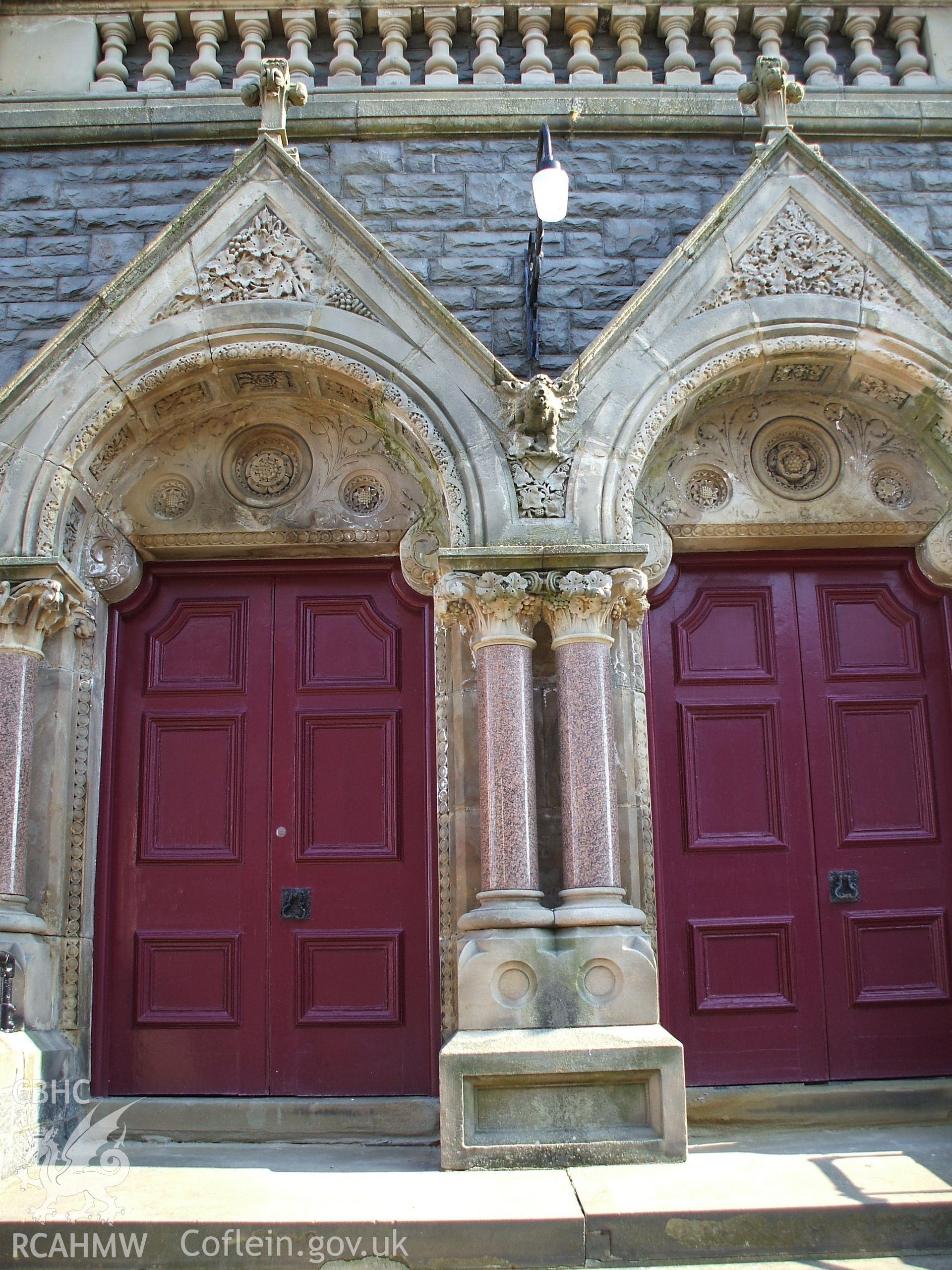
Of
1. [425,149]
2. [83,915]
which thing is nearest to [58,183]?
[425,149]

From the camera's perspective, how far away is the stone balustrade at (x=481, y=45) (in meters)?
6.89

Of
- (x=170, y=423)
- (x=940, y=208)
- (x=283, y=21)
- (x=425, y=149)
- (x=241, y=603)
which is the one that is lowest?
(x=241, y=603)

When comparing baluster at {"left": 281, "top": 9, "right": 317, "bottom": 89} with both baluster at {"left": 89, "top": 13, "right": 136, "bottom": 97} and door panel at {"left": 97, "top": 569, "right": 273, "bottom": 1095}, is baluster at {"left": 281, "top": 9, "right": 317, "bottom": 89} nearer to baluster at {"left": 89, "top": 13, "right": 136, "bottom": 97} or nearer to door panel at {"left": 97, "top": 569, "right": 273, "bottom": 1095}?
baluster at {"left": 89, "top": 13, "right": 136, "bottom": 97}

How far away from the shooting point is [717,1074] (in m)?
5.79

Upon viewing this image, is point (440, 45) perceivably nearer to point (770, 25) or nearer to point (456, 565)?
point (770, 25)

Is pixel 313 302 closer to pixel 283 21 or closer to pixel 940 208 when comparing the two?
pixel 283 21

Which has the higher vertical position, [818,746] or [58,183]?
[58,183]

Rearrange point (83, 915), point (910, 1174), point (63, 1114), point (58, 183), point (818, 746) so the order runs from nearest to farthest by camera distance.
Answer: point (910, 1174) → point (63, 1114) → point (83, 915) → point (818, 746) → point (58, 183)

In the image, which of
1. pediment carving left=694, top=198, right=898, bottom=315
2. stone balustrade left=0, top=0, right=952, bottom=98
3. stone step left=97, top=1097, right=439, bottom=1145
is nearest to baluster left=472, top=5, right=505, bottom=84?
stone balustrade left=0, top=0, right=952, bottom=98

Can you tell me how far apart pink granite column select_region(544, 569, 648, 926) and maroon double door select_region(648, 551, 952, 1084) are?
85 cm

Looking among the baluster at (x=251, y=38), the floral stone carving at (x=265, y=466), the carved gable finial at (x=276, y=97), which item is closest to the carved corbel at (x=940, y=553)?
the floral stone carving at (x=265, y=466)

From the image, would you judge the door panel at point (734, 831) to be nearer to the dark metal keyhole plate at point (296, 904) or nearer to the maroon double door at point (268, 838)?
the maroon double door at point (268, 838)

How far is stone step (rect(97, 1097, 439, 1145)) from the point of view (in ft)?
18.4

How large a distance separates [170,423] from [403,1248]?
172 inches
